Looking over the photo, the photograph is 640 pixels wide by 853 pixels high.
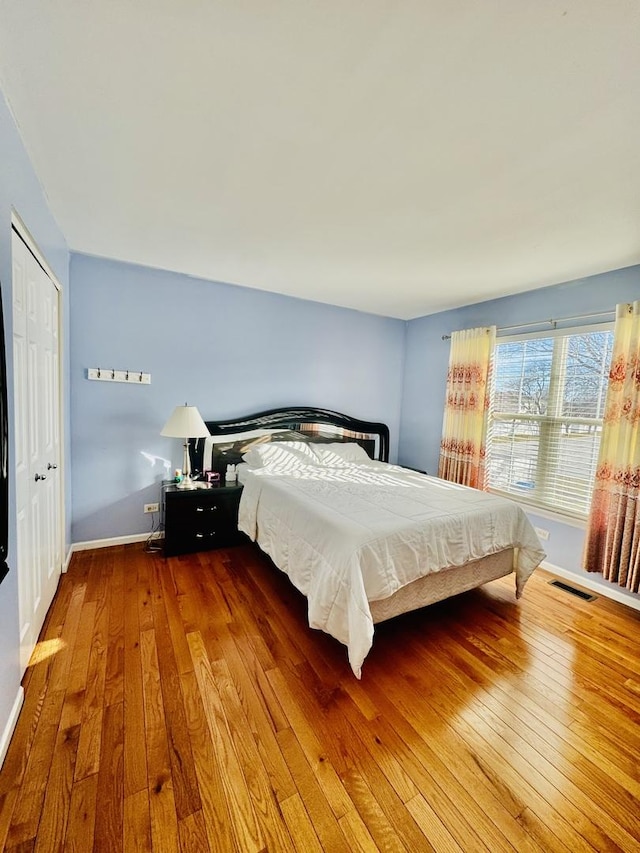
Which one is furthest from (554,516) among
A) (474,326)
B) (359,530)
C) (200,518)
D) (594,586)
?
(200,518)

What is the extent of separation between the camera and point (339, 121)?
136 centimetres

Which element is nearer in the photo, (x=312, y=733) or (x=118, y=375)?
(x=312, y=733)

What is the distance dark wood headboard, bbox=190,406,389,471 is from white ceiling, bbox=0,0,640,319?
163 cm

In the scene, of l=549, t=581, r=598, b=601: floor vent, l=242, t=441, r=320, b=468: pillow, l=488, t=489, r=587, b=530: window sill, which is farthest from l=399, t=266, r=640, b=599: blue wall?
l=242, t=441, r=320, b=468: pillow

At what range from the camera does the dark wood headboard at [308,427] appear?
3.41m

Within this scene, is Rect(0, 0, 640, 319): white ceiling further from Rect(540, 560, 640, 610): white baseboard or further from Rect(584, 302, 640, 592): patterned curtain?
Rect(540, 560, 640, 610): white baseboard

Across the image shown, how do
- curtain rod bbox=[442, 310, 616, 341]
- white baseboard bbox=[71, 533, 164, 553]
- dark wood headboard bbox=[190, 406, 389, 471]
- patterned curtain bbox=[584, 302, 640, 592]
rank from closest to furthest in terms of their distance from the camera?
1. patterned curtain bbox=[584, 302, 640, 592]
2. curtain rod bbox=[442, 310, 616, 341]
3. white baseboard bbox=[71, 533, 164, 553]
4. dark wood headboard bbox=[190, 406, 389, 471]

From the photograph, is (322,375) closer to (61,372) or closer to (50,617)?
(61,372)

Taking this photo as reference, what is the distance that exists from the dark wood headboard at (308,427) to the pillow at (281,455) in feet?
0.67

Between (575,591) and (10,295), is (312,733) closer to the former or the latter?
(10,295)

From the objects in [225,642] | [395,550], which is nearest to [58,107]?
[395,550]

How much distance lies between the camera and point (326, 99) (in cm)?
127

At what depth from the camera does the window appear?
2.85m

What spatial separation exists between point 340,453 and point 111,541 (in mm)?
2264
